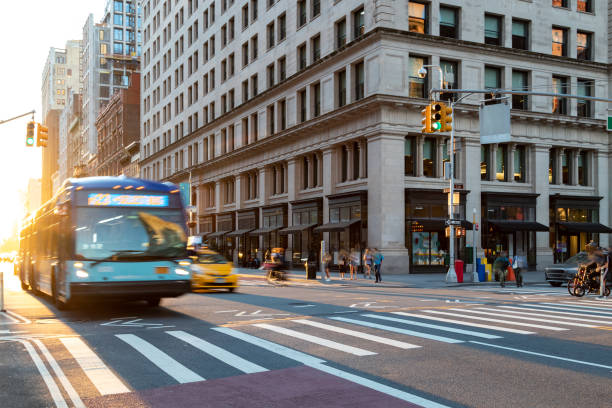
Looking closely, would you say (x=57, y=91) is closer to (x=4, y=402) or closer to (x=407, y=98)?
(x=407, y=98)

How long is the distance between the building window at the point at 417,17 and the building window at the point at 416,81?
182 centimetres

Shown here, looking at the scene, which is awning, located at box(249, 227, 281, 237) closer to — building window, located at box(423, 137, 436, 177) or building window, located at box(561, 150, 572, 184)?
building window, located at box(423, 137, 436, 177)

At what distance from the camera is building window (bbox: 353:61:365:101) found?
1539 inches

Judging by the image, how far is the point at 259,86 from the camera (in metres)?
53.0

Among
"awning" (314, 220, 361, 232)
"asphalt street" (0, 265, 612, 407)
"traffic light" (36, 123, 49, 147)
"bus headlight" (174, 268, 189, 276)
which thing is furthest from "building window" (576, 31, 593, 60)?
"bus headlight" (174, 268, 189, 276)

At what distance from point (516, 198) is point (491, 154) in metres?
3.44

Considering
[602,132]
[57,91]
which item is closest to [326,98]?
[602,132]

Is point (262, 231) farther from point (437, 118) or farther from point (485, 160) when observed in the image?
point (437, 118)

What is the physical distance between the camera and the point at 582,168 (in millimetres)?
44938

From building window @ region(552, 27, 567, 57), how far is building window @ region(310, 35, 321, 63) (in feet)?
54.3

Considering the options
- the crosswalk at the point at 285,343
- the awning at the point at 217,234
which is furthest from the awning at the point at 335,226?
the crosswalk at the point at 285,343

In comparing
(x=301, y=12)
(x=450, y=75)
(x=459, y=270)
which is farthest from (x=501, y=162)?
(x=301, y=12)

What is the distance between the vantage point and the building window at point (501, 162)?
137ft

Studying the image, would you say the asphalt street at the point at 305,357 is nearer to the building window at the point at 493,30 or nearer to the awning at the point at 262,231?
the building window at the point at 493,30
